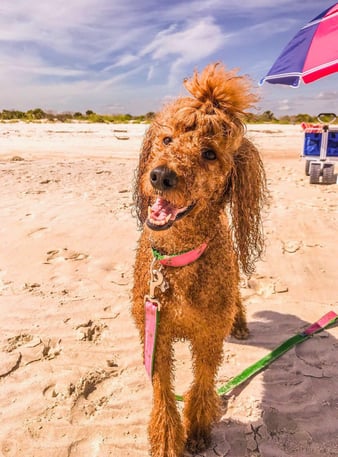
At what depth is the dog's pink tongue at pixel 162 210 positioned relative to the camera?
2053mm

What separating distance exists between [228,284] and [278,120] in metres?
31.2

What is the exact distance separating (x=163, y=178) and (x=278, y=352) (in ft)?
7.14

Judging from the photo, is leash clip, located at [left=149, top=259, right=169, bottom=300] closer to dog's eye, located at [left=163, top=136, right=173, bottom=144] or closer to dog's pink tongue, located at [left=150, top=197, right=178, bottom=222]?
dog's pink tongue, located at [left=150, top=197, right=178, bottom=222]

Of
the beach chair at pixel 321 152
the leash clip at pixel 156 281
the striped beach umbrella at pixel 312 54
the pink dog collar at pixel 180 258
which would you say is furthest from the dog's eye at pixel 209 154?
the beach chair at pixel 321 152

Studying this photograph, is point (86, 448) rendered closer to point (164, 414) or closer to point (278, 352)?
point (164, 414)

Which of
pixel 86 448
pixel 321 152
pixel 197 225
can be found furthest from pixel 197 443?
pixel 321 152

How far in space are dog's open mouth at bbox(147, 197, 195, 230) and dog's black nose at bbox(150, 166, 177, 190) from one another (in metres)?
0.16

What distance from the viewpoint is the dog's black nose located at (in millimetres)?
1932

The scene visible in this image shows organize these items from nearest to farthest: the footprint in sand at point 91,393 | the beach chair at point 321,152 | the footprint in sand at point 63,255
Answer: the footprint in sand at point 91,393 < the footprint in sand at point 63,255 < the beach chair at point 321,152

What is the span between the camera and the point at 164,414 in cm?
253

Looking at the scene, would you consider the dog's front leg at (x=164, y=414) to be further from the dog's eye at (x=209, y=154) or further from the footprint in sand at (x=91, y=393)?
the dog's eye at (x=209, y=154)

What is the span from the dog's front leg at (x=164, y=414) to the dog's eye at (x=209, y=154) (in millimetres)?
1055

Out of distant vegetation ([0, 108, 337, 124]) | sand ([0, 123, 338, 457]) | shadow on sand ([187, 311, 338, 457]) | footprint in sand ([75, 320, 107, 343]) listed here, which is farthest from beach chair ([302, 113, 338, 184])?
distant vegetation ([0, 108, 337, 124])

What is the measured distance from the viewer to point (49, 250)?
538cm
